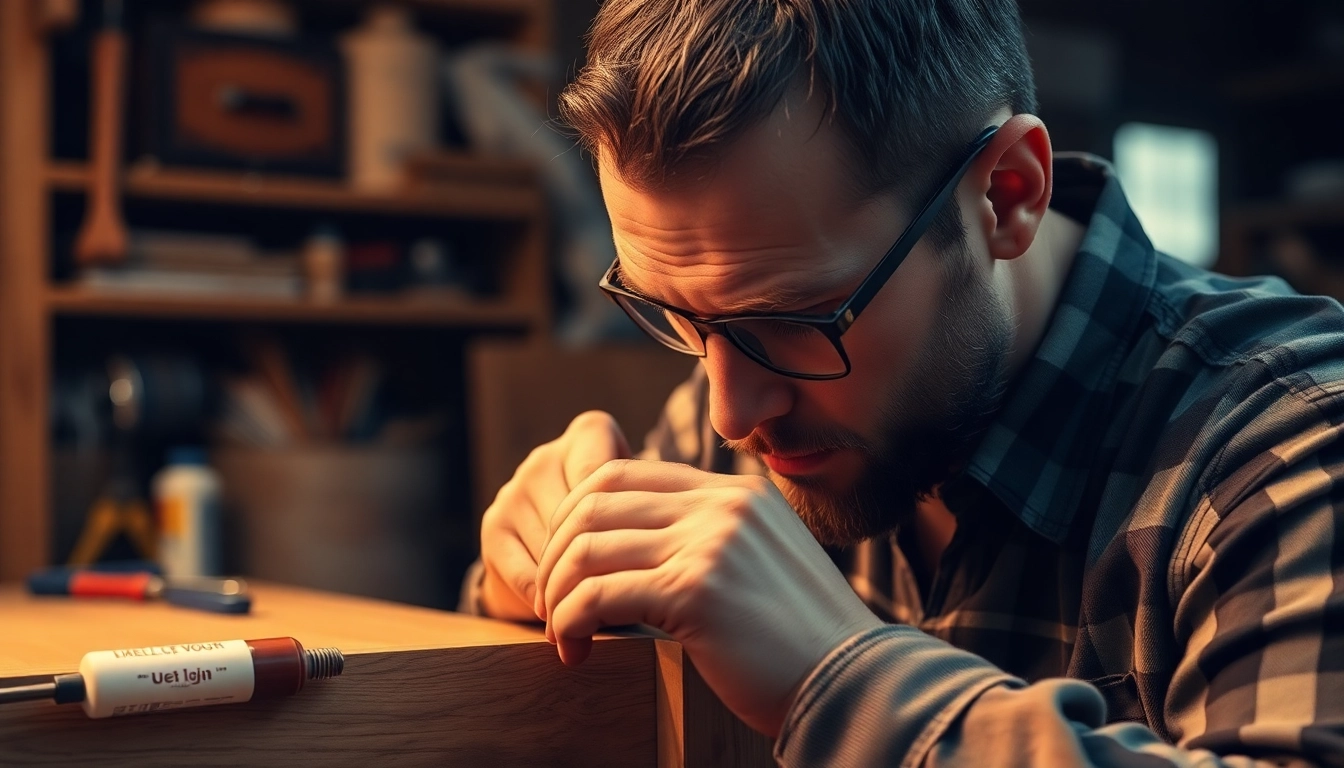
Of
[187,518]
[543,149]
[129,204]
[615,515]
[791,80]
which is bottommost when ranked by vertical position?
[187,518]

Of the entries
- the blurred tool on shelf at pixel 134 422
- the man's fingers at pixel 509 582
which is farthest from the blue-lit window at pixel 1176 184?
the man's fingers at pixel 509 582

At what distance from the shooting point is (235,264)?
206 cm

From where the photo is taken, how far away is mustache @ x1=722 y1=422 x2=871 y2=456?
92 centimetres

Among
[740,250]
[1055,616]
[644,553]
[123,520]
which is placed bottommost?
[123,520]

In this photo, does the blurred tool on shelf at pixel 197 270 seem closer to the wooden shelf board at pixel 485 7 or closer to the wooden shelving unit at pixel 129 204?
the wooden shelving unit at pixel 129 204

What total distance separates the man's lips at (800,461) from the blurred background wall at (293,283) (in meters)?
1.13

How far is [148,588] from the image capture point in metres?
1.13

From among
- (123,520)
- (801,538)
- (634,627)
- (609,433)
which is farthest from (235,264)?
(801,538)

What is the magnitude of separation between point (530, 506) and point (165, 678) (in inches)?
14.3

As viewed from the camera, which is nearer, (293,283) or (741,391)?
(741,391)

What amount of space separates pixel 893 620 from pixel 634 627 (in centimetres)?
32

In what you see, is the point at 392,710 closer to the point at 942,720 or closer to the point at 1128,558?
the point at 942,720

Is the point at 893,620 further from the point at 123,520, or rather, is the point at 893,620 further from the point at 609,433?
the point at 123,520

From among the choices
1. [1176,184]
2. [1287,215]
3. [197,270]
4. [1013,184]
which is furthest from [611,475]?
[1176,184]
